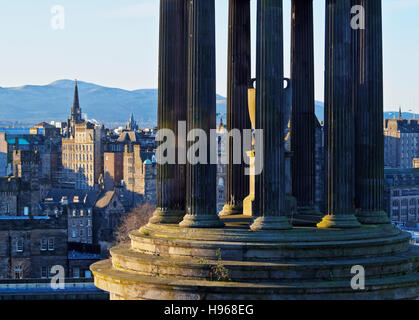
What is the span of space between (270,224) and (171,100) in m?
8.58

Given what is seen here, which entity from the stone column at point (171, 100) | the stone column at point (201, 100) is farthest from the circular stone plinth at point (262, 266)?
the stone column at point (171, 100)

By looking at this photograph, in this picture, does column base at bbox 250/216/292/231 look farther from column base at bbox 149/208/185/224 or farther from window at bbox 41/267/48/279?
window at bbox 41/267/48/279

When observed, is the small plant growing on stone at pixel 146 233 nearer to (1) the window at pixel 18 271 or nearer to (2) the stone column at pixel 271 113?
(2) the stone column at pixel 271 113

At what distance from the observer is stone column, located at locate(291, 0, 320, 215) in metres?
59.1

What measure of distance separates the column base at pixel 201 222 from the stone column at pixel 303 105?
9.07 metres

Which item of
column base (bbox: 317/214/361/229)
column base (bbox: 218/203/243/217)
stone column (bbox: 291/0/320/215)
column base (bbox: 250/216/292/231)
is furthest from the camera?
stone column (bbox: 291/0/320/215)

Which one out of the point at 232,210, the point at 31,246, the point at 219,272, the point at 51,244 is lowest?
the point at 31,246

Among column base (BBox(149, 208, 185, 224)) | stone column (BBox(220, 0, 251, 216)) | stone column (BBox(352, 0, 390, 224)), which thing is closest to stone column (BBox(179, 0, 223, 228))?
column base (BBox(149, 208, 185, 224))

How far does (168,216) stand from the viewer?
179 feet

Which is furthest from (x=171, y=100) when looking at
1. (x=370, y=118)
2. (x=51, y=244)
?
(x=51, y=244)

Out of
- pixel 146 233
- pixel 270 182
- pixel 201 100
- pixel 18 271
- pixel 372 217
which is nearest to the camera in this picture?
pixel 270 182

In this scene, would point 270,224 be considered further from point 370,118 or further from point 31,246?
point 31,246

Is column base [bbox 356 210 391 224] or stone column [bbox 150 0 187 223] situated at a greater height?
stone column [bbox 150 0 187 223]

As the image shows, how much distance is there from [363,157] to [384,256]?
5434mm
